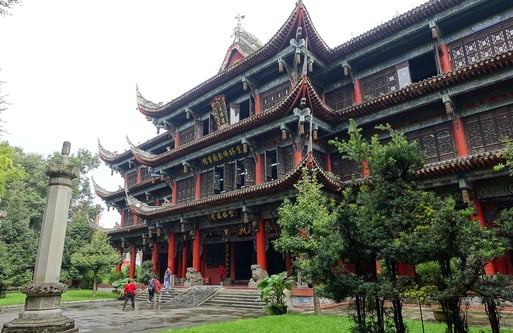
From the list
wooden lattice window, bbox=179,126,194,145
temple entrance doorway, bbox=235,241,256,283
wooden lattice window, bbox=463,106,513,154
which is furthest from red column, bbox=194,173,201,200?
wooden lattice window, bbox=463,106,513,154

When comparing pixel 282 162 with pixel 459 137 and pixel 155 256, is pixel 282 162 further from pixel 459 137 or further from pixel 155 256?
pixel 155 256

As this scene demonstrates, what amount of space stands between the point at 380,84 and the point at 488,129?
15.9 ft

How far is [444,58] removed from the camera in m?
14.0

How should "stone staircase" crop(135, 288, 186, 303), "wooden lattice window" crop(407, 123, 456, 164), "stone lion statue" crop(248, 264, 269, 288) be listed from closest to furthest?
"wooden lattice window" crop(407, 123, 456, 164) → "stone lion statue" crop(248, 264, 269, 288) → "stone staircase" crop(135, 288, 186, 303)

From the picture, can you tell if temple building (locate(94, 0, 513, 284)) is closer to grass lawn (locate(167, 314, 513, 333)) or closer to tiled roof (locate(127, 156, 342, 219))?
tiled roof (locate(127, 156, 342, 219))

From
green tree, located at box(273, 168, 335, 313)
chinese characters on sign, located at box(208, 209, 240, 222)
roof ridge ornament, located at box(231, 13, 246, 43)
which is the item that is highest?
roof ridge ornament, located at box(231, 13, 246, 43)

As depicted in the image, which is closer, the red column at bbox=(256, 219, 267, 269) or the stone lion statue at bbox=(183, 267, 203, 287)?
the red column at bbox=(256, 219, 267, 269)

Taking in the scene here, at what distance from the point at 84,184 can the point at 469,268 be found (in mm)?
46753

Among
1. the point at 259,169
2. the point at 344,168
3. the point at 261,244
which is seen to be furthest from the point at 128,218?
the point at 344,168

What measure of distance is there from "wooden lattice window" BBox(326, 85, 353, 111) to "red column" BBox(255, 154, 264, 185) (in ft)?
14.6

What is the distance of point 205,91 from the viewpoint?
811 inches

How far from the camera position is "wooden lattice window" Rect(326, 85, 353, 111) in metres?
16.7

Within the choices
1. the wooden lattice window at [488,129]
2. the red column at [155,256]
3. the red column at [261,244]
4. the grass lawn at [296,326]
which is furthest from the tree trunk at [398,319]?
the red column at [155,256]

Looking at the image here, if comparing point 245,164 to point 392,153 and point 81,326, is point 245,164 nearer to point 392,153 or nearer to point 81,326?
point 81,326
